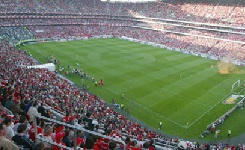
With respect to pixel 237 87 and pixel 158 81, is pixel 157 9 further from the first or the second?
pixel 237 87

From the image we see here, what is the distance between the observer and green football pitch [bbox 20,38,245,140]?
81.1ft

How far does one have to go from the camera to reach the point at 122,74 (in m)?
36.4

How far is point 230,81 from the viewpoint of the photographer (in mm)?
36406

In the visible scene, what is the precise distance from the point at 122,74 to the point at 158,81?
5574mm

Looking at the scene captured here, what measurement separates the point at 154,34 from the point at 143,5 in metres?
22.7

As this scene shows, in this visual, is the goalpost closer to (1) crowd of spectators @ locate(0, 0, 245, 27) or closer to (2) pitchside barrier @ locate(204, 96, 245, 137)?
(2) pitchside barrier @ locate(204, 96, 245, 137)

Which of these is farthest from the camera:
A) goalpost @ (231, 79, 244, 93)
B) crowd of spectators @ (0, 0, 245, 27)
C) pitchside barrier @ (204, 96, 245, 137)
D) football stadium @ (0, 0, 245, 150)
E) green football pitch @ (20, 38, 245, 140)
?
crowd of spectators @ (0, 0, 245, 27)

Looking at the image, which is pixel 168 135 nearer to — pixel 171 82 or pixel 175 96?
pixel 175 96

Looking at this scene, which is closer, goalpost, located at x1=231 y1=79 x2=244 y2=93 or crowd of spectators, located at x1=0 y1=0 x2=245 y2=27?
goalpost, located at x1=231 y1=79 x2=244 y2=93

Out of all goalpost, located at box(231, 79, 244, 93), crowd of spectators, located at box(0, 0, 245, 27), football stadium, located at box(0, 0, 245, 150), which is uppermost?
crowd of spectators, located at box(0, 0, 245, 27)

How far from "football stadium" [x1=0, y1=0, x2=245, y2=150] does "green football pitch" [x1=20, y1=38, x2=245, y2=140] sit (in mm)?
124

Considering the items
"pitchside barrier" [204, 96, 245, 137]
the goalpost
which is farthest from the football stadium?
the goalpost

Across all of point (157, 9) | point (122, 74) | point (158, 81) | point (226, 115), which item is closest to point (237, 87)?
point (226, 115)

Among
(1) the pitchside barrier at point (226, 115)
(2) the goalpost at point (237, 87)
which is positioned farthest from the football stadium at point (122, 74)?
(2) the goalpost at point (237, 87)
